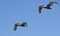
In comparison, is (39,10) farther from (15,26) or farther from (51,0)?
(15,26)

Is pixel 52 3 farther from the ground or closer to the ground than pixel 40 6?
closer to the ground

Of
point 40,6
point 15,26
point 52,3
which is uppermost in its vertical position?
point 15,26

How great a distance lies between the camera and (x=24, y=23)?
3494cm

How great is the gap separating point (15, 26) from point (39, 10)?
26.6ft

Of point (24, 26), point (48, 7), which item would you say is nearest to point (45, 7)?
point (48, 7)

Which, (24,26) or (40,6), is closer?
(40,6)

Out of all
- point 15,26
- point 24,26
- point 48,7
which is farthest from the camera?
point 15,26

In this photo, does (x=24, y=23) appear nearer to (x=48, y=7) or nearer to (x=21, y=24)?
(x=21, y=24)

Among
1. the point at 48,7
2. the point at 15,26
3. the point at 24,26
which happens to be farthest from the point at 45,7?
the point at 15,26

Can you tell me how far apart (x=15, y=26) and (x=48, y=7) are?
1001cm

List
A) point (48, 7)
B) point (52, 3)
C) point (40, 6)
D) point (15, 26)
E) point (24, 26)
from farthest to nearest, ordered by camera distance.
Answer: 1. point (15, 26)
2. point (24, 26)
3. point (40, 6)
4. point (48, 7)
5. point (52, 3)

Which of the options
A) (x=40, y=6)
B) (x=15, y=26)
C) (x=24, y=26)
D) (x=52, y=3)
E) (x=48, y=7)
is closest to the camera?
(x=52, y=3)

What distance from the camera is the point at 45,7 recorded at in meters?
30.1

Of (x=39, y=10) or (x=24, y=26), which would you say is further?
(x=24, y=26)
